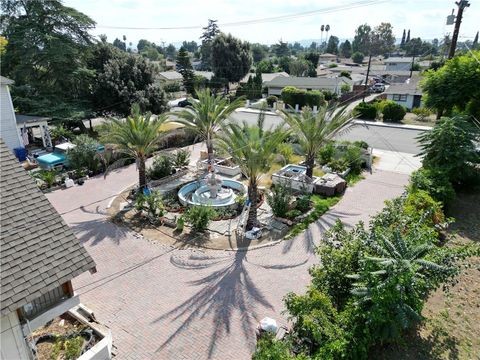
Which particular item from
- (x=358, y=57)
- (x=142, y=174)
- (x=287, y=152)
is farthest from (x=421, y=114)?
(x=358, y=57)

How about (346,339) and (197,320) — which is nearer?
(346,339)

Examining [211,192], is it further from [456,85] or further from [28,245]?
[456,85]

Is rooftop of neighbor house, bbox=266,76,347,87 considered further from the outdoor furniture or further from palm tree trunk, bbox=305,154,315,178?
the outdoor furniture

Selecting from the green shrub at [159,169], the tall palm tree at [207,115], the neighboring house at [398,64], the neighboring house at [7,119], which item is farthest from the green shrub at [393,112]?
the neighboring house at [398,64]

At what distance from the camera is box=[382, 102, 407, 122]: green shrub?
35.3 m

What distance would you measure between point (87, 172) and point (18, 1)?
15.7 metres

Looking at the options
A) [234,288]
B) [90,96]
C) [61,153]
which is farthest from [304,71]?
[234,288]

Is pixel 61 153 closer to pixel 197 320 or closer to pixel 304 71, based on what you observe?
pixel 197 320

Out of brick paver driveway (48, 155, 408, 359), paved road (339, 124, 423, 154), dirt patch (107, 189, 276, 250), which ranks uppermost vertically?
paved road (339, 124, 423, 154)

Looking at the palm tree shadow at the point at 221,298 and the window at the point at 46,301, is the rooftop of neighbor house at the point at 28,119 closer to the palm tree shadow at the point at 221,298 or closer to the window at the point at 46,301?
the palm tree shadow at the point at 221,298

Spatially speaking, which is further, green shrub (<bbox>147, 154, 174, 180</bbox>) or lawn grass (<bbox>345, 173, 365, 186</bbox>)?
green shrub (<bbox>147, 154, 174, 180</bbox>)

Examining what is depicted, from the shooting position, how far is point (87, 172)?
21.0 metres

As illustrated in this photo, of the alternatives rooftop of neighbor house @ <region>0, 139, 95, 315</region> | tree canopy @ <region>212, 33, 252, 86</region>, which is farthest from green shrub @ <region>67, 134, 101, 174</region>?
tree canopy @ <region>212, 33, 252, 86</region>

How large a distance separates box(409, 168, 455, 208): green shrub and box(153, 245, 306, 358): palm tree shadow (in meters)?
6.72
